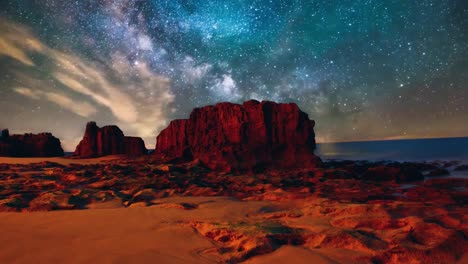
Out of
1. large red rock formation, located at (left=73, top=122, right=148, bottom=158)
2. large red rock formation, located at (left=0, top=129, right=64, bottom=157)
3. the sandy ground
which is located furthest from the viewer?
large red rock formation, located at (left=73, top=122, right=148, bottom=158)

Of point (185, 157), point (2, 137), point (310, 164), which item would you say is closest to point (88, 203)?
point (310, 164)

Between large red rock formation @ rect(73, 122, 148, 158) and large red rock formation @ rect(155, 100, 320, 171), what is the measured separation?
885 inches

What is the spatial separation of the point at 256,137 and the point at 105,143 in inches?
1326

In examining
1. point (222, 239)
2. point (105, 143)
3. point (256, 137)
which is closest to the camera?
point (222, 239)

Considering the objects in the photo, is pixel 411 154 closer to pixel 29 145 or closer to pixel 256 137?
pixel 256 137

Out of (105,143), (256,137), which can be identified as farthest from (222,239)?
(105,143)

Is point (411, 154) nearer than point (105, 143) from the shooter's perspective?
No

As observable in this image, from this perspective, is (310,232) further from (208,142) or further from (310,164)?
(208,142)

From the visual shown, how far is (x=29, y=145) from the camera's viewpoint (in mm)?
48250

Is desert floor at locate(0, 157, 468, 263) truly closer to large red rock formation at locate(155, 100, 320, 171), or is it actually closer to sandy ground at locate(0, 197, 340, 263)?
sandy ground at locate(0, 197, 340, 263)

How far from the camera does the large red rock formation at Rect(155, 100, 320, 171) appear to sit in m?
31.3

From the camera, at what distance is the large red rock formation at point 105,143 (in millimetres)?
49719

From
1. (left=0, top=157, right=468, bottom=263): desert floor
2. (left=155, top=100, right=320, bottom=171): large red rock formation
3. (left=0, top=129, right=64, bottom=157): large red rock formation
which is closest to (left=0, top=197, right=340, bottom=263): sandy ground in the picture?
(left=0, top=157, right=468, bottom=263): desert floor

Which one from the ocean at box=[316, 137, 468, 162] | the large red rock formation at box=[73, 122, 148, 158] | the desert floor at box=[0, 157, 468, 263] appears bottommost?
the ocean at box=[316, 137, 468, 162]
